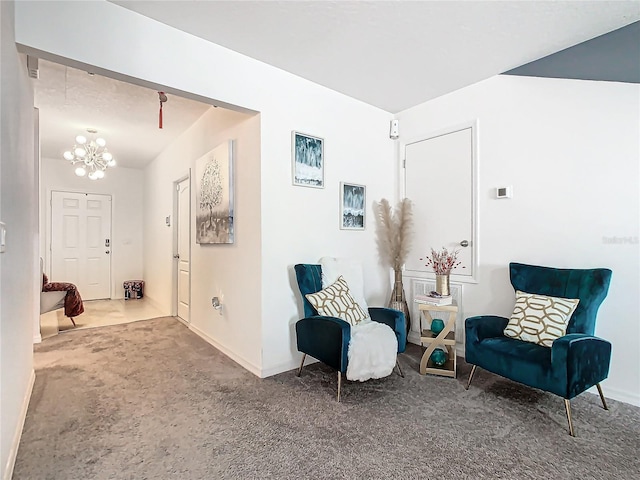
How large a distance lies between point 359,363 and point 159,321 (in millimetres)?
3393

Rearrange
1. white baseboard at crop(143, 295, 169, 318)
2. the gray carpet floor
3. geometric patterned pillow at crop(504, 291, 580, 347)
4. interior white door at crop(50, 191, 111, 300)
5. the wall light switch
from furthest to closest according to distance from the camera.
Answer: interior white door at crop(50, 191, 111, 300)
white baseboard at crop(143, 295, 169, 318)
geometric patterned pillow at crop(504, 291, 580, 347)
the gray carpet floor
the wall light switch

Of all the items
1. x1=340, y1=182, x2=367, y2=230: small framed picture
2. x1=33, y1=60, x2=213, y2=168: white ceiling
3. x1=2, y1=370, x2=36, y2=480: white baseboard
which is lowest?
x1=2, y1=370, x2=36, y2=480: white baseboard

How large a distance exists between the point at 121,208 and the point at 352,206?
17.4 ft

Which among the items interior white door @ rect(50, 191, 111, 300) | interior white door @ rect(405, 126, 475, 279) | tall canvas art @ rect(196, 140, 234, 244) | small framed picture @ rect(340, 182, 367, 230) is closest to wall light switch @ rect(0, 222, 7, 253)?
tall canvas art @ rect(196, 140, 234, 244)

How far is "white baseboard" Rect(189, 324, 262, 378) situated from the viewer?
2.86 m

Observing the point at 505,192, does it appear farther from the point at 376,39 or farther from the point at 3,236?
the point at 3,236

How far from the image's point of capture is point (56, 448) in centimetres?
180

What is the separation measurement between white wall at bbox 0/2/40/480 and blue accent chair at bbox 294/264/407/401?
1723mm

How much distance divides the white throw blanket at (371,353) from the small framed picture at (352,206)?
1.25 metres

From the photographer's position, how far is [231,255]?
3.25m

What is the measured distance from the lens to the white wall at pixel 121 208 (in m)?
6.18

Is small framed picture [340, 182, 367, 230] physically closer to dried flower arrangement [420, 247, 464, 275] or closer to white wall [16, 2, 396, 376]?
white wall [16, 2, 396, 376]

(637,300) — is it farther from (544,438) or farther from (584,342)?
(544,438)

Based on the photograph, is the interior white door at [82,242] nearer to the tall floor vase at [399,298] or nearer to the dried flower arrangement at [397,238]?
the dried flower arrangement at [397,238]
